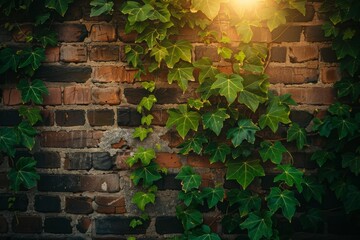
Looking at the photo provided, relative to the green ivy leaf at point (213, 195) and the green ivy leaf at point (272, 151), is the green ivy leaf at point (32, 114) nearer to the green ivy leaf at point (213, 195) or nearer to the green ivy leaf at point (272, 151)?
the green ivy leaf at point (213, 195)

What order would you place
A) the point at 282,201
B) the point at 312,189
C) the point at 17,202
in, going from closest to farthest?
the point at 282,201 → the point at 312,189 → the point at 17,202

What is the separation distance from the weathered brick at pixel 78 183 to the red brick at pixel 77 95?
37 centimetres

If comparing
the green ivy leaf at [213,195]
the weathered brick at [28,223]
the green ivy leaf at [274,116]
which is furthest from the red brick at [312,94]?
A: the weathered brick at [28,223]

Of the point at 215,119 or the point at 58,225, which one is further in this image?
the point at 58,225

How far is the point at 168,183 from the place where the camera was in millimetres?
1722

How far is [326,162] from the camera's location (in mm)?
1674

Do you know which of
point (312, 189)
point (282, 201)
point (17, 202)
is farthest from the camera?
point (17, 202)

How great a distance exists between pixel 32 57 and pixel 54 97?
21 centimetres

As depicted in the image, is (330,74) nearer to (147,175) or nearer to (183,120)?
(183,120)

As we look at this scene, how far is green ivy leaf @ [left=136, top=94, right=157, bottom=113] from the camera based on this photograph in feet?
5.37

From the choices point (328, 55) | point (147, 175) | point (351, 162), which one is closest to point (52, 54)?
point (147, 175)

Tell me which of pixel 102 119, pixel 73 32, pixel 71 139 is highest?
pixel 73 32

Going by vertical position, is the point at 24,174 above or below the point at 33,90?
below

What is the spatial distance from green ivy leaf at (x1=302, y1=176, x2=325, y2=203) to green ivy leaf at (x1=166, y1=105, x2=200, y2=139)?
596 millimetres
